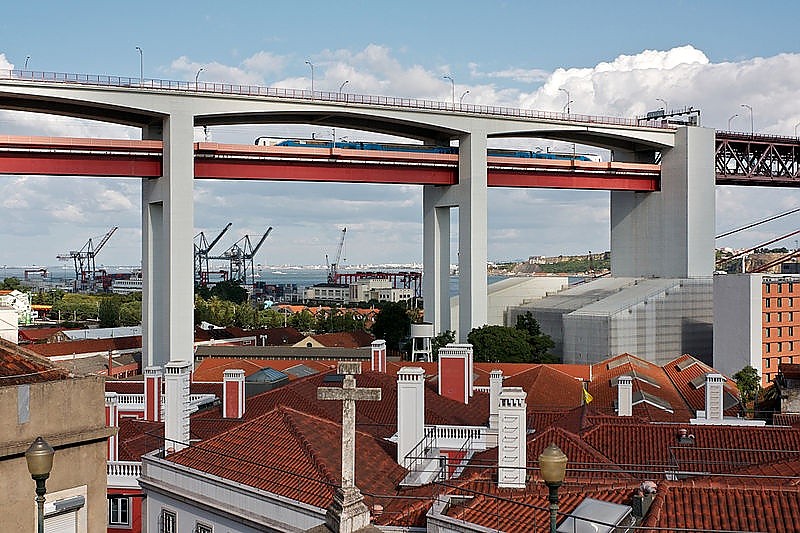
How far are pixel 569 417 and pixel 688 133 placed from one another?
5246 cm

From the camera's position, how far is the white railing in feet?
68.4

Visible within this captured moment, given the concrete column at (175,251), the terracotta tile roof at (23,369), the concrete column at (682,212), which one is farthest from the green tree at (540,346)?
the terracotta tile roof at (23,369)

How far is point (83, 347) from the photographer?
65.4m

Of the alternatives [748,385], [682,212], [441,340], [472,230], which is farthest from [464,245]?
[748,385]

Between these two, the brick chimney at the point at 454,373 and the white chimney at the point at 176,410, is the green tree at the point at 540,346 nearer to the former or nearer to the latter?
the brick chimney at the point at 454,373

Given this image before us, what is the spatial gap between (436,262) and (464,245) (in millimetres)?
2368

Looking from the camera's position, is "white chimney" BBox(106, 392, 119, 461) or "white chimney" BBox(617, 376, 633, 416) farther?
"white chimney" BBox(617, 376, 633, 416)

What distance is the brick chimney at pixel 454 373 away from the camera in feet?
100

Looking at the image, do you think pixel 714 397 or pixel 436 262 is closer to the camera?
pixel 714 397

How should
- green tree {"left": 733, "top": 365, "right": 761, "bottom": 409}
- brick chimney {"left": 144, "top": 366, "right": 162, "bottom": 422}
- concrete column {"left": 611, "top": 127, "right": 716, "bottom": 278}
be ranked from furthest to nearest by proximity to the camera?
1. concrete column {"left": 611, "top": 127, "right": 716, "bottom": 278}
2. green tree {"left": 733, "top": 365, "right": 761, "bottom": 409}
3. brick chimney {"left": 144, "top": 366, "right": 162, "bottom": 422}

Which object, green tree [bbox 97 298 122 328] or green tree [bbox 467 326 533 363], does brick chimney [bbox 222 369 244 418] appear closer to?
green tree [bbox 467 326 533 363]

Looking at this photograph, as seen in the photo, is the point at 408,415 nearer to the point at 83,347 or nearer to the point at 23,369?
the point at 23,369

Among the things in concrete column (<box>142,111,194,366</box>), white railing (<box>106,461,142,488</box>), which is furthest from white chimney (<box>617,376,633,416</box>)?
concrete column (<box>142,111,194,366</box>)

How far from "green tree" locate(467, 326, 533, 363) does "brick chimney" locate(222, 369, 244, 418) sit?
34303mm
